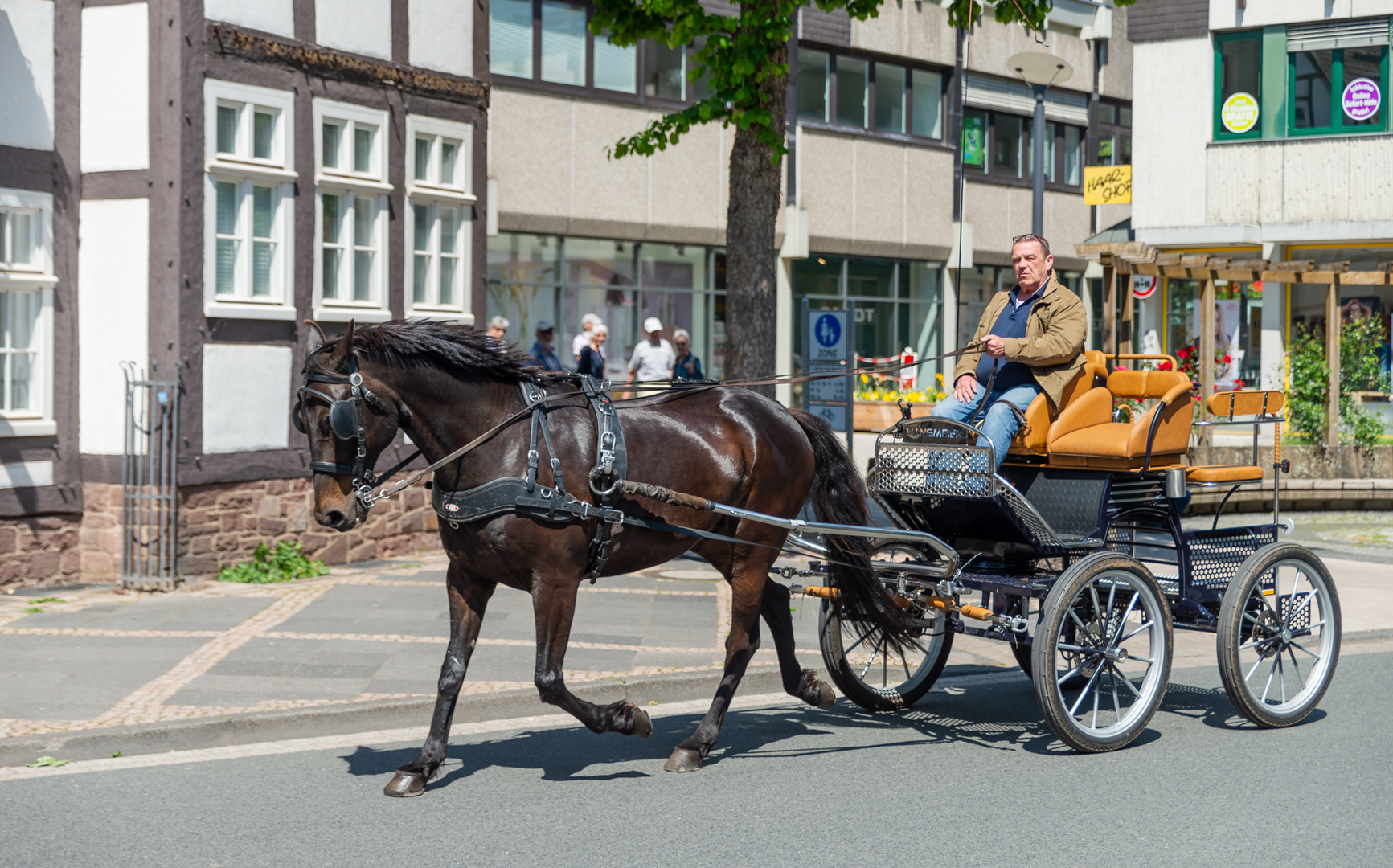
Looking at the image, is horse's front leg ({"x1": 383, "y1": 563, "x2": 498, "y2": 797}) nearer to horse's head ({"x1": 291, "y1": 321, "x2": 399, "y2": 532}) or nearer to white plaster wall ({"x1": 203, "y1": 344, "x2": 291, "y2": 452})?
horse's head ({"x1": 291, "y1": 321, "x2": 399, "y2": 532})

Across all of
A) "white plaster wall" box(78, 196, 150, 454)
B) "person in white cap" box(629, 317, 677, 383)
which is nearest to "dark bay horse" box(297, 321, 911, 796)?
"white plaster wall" box(78, 196, 150, 454)

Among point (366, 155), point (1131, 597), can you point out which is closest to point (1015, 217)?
point (366, 155)

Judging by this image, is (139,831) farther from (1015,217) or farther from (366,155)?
(1015,217)

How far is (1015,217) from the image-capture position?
2948cm

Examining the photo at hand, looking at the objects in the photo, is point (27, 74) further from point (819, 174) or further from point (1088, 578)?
point (819, 174)

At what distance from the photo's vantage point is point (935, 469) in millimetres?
6855

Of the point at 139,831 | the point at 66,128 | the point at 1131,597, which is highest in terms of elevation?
the point at 66,128

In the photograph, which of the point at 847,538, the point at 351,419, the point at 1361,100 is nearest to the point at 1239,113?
the point at 1361,100

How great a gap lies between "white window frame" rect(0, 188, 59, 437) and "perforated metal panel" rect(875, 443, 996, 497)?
23.8ft

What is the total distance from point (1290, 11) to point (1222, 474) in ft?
64.5

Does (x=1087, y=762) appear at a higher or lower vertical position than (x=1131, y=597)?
lower

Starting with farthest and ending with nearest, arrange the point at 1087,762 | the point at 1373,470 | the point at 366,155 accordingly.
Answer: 1. the point at 1373,470
2. the point at 366,155
3. the point at 1087,762

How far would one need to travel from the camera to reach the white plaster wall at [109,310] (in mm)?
11398

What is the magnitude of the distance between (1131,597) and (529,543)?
2913mm
